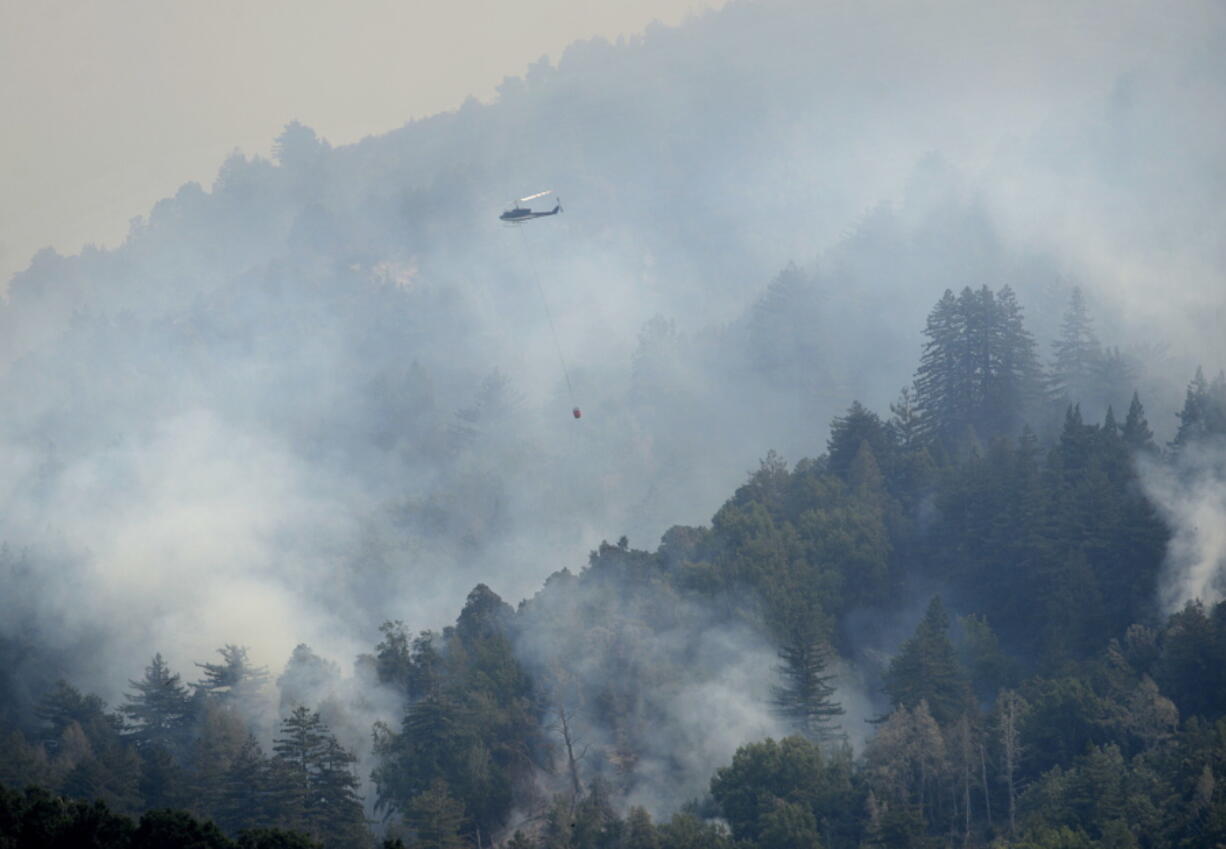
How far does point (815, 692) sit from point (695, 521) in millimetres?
48584

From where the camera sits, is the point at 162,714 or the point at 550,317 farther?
the point at 550,317

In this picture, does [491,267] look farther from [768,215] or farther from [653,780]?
[653,780]

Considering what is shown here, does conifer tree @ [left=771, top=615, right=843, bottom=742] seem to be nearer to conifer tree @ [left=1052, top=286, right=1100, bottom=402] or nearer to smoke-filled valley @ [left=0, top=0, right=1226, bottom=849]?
smoke-filled valley @ [left=0, top=0, right=1226, bottom=849]

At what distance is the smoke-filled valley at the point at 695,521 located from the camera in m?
76.0

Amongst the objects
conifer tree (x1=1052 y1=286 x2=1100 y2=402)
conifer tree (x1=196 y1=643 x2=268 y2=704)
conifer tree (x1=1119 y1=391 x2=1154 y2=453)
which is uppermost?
conifer tree (x1=1052 y1=286 x2=1100 y2=402)

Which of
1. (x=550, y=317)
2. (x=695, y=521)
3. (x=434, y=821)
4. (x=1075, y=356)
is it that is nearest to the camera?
(x=434, y=821)

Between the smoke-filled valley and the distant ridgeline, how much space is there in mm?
229

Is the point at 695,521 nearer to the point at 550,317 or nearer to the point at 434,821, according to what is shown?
the point at 550,317

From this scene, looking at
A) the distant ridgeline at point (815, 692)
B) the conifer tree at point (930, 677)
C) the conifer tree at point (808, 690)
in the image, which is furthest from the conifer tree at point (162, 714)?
the conifer tree at point (930, 677)

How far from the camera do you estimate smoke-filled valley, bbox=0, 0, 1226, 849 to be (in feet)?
249

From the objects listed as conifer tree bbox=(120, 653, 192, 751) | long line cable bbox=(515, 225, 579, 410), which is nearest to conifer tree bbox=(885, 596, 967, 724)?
conifer tree bbox=(120, 653, 192, 751)

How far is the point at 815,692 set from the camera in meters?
81.3

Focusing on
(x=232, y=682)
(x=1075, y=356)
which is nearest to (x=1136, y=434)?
(x=1075, y=356)

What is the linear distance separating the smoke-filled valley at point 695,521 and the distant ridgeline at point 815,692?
0.75 feet
